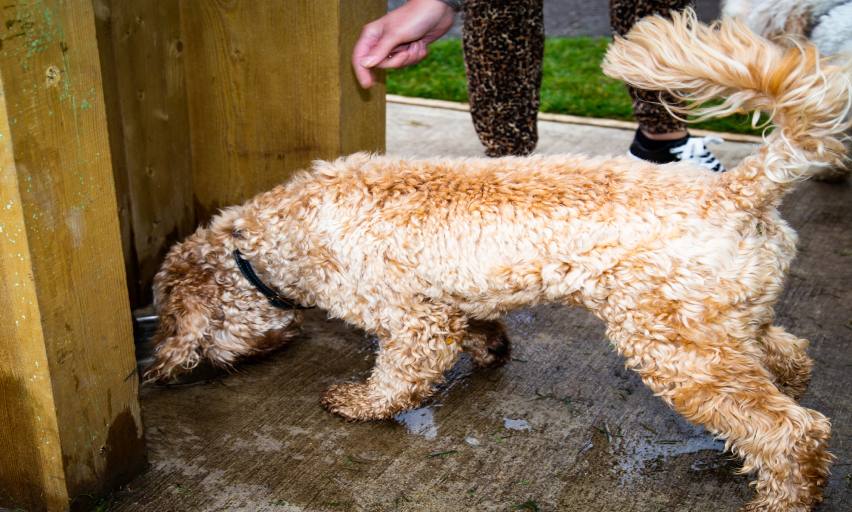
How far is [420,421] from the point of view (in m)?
3.07

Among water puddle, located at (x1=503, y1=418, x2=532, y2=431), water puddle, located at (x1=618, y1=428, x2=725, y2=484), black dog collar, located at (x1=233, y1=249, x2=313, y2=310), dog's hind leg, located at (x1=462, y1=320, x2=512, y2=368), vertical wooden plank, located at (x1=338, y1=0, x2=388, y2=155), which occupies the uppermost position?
vertical wooden plank, located at (x1=338, y1=0, x2=388, y2=155)

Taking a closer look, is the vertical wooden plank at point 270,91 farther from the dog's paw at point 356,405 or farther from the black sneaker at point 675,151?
the black sneaker at point 675,151

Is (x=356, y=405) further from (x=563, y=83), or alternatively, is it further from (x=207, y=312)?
(x=563, y=83)

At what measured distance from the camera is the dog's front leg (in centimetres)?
291

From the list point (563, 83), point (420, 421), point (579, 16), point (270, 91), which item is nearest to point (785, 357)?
point (420, 421)

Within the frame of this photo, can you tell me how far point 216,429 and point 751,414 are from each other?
68.8 inches

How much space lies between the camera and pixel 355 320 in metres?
2.98

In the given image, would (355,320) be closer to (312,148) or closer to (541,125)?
(312,148)

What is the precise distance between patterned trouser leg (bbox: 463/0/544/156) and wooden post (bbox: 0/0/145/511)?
90.0 inches

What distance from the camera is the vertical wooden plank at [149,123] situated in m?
3.29

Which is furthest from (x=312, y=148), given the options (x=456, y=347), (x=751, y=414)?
(x=751, y=414)

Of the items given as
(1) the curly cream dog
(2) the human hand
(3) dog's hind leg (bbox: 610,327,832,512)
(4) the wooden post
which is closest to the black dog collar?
(1) the curly cream dog

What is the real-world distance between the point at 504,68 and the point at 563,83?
333cm

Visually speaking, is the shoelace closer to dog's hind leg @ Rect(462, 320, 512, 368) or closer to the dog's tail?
dog's hind leg @ Rect(462, 320, 512, 368)
